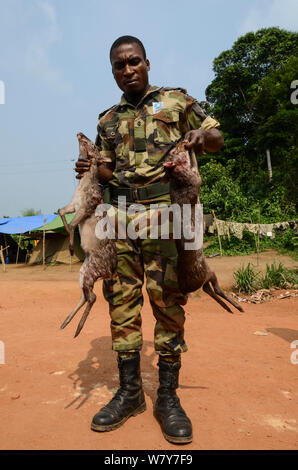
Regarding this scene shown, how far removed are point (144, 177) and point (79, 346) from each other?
276 centimetres

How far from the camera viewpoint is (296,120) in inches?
709

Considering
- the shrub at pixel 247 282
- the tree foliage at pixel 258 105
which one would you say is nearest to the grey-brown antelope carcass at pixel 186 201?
the shrub at pixel 247 282

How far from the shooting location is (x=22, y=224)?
782 inches

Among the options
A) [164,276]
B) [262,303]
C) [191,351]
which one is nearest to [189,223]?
[164,276]

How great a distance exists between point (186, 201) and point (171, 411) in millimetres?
1460

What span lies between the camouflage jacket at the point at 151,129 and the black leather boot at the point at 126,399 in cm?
141

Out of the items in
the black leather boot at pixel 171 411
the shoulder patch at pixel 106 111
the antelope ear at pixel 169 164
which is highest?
the shoulder patch at pixel 106 111

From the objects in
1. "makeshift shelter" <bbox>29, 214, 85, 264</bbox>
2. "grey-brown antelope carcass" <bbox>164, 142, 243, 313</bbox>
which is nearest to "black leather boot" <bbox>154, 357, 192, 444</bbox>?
"grey-brown antelope carcass" <bbox>164, 142, 243, 313</bbox>

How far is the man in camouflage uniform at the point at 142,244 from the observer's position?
241 centimetres

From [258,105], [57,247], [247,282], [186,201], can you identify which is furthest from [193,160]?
[258,105]

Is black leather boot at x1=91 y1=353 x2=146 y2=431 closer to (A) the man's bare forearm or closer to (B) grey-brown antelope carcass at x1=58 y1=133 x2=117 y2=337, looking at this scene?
(B) grey-brown antelope carcass at x1=58 y1=133 x2=117 y2=337

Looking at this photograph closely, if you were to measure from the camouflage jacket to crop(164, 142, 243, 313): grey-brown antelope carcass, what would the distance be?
37cm

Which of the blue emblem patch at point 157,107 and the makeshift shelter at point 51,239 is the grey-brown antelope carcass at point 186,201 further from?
the makeshift shelter at point 51,239

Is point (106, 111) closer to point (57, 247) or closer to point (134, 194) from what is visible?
point (134, 194)
